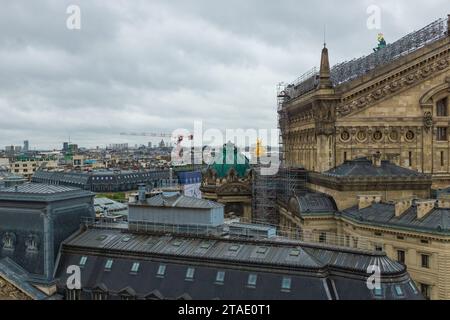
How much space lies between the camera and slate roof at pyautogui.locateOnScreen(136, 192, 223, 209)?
151ft

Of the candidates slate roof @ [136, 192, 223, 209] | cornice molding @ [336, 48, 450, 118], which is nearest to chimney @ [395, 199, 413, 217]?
slate roof @ [136, 192, 223, 209]

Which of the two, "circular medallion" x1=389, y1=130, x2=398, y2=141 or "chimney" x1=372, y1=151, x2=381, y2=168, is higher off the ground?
"circular medallion" x1=389, y1=130, x2=398, y2=141

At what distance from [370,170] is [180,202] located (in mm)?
26664

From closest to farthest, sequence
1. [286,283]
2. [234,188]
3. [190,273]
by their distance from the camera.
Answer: [286,283] → [190,273] → [234,188]

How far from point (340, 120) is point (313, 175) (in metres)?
8.39

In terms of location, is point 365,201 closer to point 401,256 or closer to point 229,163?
point 401,256

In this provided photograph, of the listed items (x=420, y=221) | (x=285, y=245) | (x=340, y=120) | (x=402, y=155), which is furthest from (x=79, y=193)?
(x=402, y=155)

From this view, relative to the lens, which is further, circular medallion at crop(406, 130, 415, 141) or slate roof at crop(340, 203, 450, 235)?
circular medallion at crop(406, 130, 415, 141)

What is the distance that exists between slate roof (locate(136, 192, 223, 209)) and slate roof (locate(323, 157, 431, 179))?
2251 cm

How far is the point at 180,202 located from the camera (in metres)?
47.5

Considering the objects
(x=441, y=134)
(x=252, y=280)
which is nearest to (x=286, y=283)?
(x=252, y=280)

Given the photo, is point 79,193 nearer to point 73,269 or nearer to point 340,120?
point 73,269

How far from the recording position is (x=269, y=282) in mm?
36312

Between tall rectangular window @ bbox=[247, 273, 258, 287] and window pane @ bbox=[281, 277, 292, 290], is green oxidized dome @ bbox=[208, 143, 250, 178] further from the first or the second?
window pane @ bbox=[281, 277, 292, 290]
